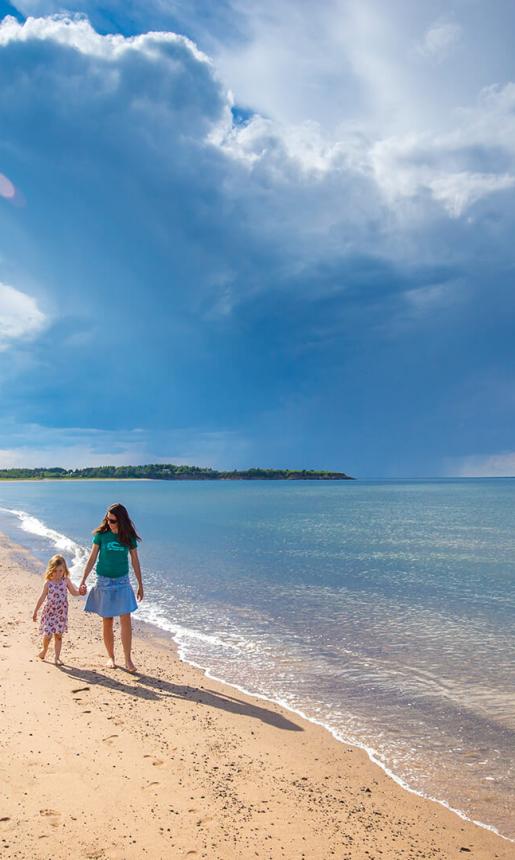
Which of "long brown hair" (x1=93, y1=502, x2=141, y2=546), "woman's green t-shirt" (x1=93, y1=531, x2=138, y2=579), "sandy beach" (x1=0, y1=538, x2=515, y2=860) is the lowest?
"sandy beach" (x1=0, y1=538, x2=515, y2=860)

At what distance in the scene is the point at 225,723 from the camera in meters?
8.03

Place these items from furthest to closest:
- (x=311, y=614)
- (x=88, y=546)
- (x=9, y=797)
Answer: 1. (x=88, y=546)
2. (x=311, y=614)
3. (x=9, y=797)

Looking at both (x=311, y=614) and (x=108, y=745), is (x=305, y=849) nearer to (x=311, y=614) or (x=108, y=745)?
(x=108, y=745)

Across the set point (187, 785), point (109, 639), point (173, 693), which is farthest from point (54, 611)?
point (187, 785)

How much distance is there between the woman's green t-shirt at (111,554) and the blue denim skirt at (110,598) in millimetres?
128

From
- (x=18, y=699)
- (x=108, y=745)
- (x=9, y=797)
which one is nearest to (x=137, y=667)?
(x=18, y=699)

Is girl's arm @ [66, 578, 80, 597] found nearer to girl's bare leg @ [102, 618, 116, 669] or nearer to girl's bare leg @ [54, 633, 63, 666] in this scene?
girl's bare leg @ [102, 618, 116, 669]

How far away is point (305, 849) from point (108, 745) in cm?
289

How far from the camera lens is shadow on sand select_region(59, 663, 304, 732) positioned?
27.8 ft

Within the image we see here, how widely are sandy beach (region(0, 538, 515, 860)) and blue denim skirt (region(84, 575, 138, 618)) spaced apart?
115 cm

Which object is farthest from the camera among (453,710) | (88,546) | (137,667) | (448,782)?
(88,546)

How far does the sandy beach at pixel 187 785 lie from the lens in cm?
511

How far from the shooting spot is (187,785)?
6.04 meters

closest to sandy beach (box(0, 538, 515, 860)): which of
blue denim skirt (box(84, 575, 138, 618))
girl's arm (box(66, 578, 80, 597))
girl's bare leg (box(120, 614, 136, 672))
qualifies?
girl's bare leg (box(120, 614, 136, 672))
